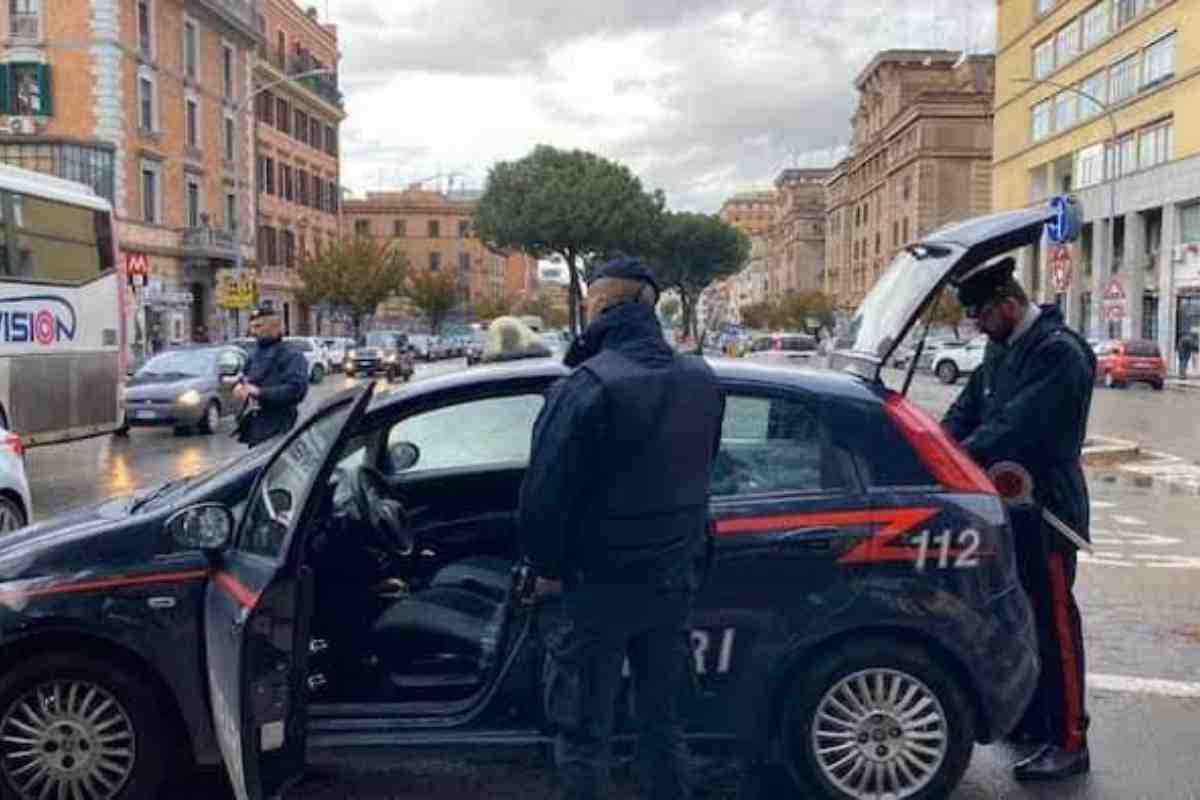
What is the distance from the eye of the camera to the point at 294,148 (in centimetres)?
6606

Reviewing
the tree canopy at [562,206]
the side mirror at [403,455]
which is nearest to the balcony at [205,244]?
the tree canopy at [562,206]

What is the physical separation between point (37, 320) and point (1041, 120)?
5473 cm

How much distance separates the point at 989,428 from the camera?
15.3 feet

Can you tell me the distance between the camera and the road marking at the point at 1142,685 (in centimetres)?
573

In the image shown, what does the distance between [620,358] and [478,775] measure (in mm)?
1999

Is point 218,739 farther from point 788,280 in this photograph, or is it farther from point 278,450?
point 788,280

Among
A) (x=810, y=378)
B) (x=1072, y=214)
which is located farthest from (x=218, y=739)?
(x=1072, y=214)

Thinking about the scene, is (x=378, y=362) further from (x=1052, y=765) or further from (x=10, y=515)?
(x=1052, y=765)

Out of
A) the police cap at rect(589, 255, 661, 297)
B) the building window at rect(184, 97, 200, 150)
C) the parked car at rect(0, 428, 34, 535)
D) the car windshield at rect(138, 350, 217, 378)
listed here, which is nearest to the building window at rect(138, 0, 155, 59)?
the building window at rect(184, 97, 200, 150)

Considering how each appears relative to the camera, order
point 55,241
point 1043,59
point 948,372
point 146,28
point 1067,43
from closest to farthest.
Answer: point 55,241 < point 948,372 < point 146,28 < point 1067,43 < point 1043,59

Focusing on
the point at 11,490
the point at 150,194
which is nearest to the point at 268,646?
the point at 11,490

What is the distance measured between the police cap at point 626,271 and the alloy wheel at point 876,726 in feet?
5.21

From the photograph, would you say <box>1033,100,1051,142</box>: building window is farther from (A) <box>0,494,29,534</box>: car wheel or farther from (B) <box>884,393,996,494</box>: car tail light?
(B) <box>884,393,996,494</box>: car tail light

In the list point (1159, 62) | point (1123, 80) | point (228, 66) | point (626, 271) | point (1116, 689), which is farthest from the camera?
point (228, 66)
